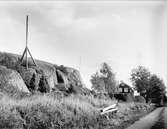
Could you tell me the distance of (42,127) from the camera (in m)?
6.48

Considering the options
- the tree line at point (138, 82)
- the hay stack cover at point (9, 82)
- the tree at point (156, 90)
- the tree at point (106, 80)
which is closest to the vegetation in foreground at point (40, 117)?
the hay stack cover at point (9, 82)

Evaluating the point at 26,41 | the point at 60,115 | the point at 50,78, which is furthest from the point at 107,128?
the point at 50,78

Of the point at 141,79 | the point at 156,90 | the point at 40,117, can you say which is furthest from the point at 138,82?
the point at 40,117

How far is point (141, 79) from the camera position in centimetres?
5719

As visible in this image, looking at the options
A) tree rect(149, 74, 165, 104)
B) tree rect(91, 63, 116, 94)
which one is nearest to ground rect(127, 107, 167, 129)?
tree rect(91, 63, 116, 94)

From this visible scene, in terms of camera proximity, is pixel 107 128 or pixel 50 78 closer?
pixel 107 128

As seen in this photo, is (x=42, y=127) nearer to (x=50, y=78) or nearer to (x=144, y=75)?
(x=50, y=78)

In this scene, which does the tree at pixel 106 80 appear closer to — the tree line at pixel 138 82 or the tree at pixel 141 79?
the tree line at pixel 138 82

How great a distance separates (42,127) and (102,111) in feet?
16.2

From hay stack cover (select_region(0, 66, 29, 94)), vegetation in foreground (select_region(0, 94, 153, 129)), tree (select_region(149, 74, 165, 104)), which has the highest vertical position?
hay stack cover (select_region(0, 66, 29, 94))

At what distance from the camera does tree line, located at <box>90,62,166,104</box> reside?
5088 cm

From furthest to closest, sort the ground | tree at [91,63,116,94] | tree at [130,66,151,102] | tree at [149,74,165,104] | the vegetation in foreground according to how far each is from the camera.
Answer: tree at [149,74,165,104] < tree at [130,66,151,102] < tree at [91,63,116,94] < the ground < the vegetation in foreground

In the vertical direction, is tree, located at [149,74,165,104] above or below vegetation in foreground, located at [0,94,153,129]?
below

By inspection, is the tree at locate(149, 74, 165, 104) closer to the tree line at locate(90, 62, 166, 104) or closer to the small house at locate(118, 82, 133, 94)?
the tree line at locate(90, 62, 166, 104)
